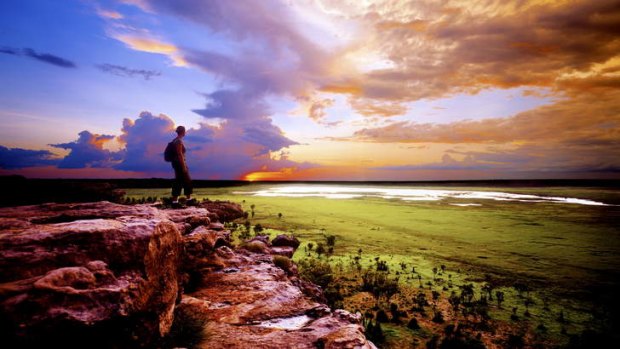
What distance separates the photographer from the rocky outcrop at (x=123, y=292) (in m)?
3.46

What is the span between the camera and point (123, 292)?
4.11 metres

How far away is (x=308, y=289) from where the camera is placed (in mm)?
8578

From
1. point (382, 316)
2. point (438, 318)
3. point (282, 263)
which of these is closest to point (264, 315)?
point (382, 316)

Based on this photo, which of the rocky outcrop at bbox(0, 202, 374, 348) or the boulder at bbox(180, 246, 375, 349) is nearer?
the rocky outcrop at bbox(0, 202, 374, 348)

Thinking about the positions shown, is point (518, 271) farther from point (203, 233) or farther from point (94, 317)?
point (94, 317)

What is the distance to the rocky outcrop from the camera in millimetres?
3463

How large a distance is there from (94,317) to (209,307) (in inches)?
120

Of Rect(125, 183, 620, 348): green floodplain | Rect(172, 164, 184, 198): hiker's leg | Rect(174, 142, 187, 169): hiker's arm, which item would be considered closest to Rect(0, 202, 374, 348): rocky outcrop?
Rect(125, 183, 620, 348): green floodplain

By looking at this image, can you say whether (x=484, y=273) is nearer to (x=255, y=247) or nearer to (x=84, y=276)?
(x=255, y=247)

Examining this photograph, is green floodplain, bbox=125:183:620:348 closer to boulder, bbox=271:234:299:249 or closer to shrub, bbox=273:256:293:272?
boulder, bbox=271:234:299:249

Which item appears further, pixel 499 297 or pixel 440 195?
pixel 440 195

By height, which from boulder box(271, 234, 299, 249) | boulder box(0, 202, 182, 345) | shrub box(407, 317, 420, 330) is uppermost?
boulder box(0, 202, 182, 345)

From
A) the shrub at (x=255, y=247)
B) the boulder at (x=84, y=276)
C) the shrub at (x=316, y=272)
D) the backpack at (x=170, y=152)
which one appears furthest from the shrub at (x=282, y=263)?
the backpack at (x=170, y=152)

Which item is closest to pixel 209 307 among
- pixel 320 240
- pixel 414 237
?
pixel 320 240
